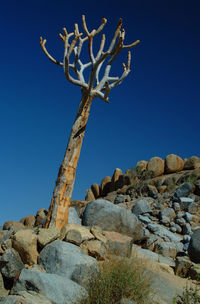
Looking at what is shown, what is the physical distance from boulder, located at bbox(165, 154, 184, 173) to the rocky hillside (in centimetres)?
331

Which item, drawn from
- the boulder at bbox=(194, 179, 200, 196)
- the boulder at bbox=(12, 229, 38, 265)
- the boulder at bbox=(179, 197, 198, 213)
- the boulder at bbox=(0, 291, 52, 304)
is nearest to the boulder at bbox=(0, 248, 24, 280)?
the boulder at bbox=(12, 229, 38, 265)

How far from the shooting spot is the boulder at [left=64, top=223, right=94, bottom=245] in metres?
7.52

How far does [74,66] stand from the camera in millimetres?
10070

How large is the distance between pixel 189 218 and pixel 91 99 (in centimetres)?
924

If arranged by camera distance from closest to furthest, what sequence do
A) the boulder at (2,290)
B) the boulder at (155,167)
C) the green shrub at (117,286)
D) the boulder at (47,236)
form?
the green shrub at (117,286) < the boulder at (2,290) < the boulder at (47,236) < the boulder at (155,167)

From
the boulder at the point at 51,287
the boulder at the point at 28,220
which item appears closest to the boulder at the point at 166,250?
the boulder at the point at 51,287

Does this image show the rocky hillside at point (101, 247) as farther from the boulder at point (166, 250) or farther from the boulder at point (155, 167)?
the boulder at point (155, 167)

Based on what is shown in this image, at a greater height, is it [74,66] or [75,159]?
[74,66]

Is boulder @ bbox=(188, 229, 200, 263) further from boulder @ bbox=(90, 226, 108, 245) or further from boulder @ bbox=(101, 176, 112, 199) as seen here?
boulder @ bbox=(101, 176, 112, 199)

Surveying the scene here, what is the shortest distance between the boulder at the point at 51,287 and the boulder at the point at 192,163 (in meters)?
21.2

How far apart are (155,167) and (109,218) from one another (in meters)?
16.4

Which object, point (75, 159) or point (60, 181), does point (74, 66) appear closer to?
point (75, 159)

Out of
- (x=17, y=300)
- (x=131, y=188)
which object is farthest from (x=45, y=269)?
(x=131, y=188)

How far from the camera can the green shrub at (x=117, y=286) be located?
Result: 5152mm
